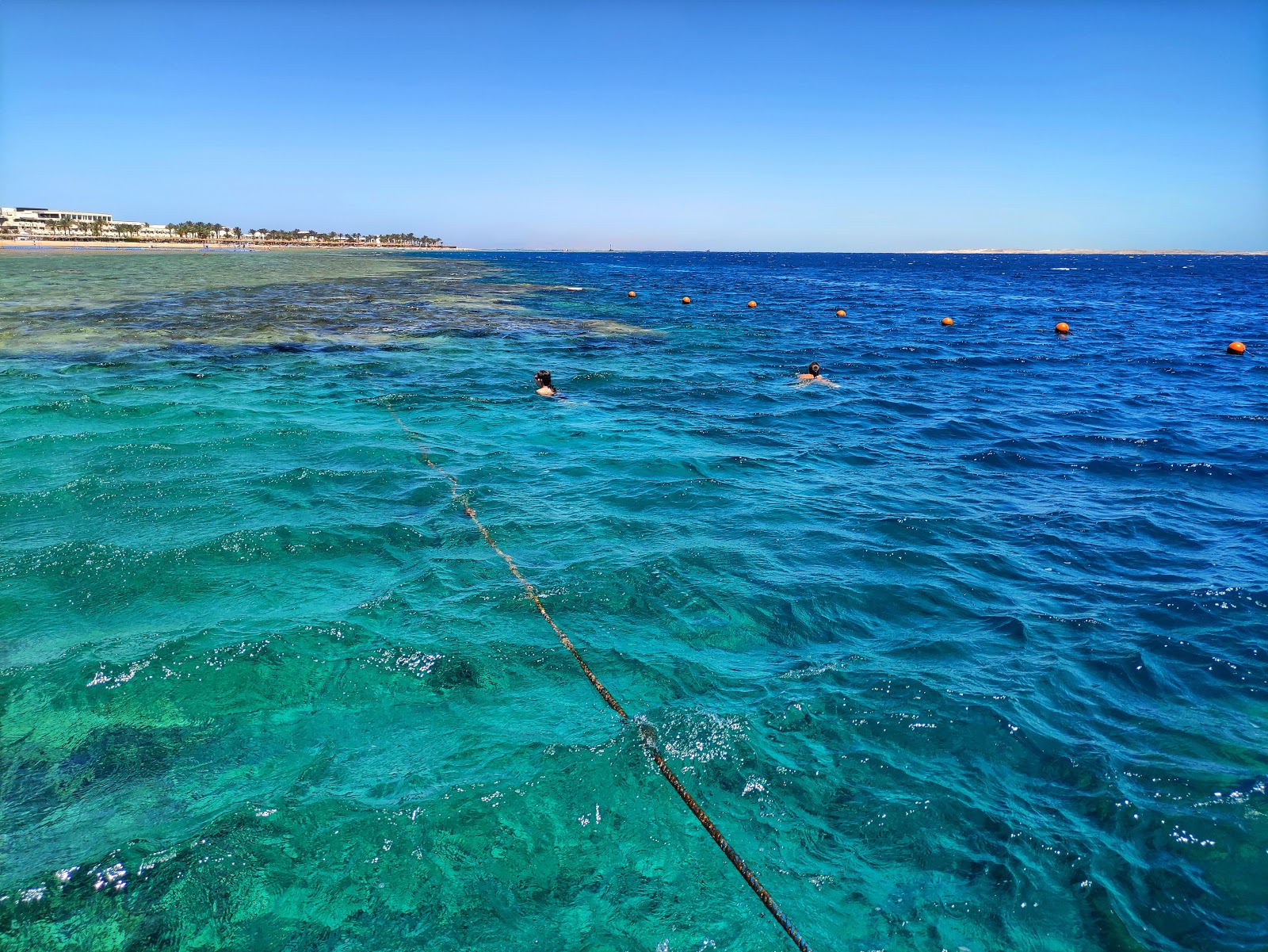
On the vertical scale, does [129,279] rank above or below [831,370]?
above

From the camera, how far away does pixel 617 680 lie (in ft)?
20.0

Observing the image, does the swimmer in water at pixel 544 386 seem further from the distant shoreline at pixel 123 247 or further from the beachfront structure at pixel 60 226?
the beachfront structure at pixel 60 226

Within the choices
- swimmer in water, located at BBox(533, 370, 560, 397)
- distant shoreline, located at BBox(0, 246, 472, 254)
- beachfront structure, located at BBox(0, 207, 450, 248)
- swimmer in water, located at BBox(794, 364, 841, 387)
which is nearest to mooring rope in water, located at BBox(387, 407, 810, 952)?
swimmer in water, located at BBox(533, 370, 560, 397)

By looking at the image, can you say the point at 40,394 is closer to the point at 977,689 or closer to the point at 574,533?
the point at 574,533

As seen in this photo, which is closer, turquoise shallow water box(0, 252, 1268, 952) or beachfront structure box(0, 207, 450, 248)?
turquoise shallow water box(0, 252, 1268, 952)

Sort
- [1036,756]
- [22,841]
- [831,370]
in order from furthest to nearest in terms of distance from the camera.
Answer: [831,370], [1036,756], [22,841]

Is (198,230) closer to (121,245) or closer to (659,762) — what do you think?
(121,245)

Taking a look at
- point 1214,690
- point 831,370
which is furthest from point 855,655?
point 831,370

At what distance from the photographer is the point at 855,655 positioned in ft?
21.7

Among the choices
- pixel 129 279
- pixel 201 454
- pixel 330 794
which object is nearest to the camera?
pixel 330 794

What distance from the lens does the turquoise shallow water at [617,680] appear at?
161 inches

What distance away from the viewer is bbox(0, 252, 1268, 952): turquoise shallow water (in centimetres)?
408

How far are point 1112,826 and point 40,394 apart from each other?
775 inches

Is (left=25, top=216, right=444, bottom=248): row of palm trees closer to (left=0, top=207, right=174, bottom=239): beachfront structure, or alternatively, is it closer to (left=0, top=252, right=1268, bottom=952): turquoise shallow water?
(left=0, top=207, right=174, bottom=239): beachfront structure
